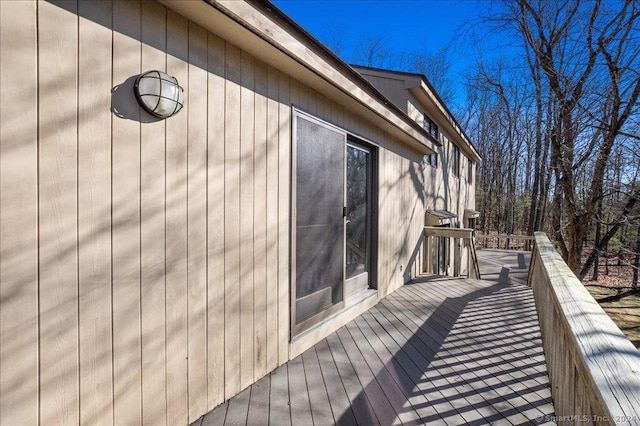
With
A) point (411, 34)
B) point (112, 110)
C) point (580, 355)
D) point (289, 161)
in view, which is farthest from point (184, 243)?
point (411, 34)

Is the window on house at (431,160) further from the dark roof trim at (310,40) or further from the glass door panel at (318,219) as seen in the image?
the glass door panel at (318,219)

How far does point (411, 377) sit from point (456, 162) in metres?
10.3

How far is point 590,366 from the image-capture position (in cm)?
112

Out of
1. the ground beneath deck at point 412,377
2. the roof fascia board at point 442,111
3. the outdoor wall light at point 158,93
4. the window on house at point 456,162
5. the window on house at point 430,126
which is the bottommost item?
the ground beneath deck at point 412,377

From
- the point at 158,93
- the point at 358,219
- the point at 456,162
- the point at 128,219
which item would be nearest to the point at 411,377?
the point at 358,219

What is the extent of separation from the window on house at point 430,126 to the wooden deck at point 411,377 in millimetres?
5152

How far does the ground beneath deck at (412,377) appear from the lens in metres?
2.01

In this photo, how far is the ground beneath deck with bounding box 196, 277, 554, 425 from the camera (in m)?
2.01

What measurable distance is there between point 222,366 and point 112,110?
155 cm

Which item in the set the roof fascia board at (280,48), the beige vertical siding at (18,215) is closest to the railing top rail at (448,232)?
the roof fascia board at (280,48)

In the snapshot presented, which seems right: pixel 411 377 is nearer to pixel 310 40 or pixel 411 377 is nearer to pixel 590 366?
pixel 590 366

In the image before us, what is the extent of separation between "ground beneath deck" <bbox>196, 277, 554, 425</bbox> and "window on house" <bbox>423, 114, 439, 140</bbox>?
5154 mm

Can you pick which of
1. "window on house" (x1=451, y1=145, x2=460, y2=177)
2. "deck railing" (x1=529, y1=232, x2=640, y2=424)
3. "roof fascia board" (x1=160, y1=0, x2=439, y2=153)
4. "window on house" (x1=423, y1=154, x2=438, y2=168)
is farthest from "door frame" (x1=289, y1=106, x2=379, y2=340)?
"window on house" (x1=451, y1=145, x2=460, y2=177)

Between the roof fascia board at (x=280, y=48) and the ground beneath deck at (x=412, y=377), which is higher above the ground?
the roof fascia board at (x=280, y=48)
